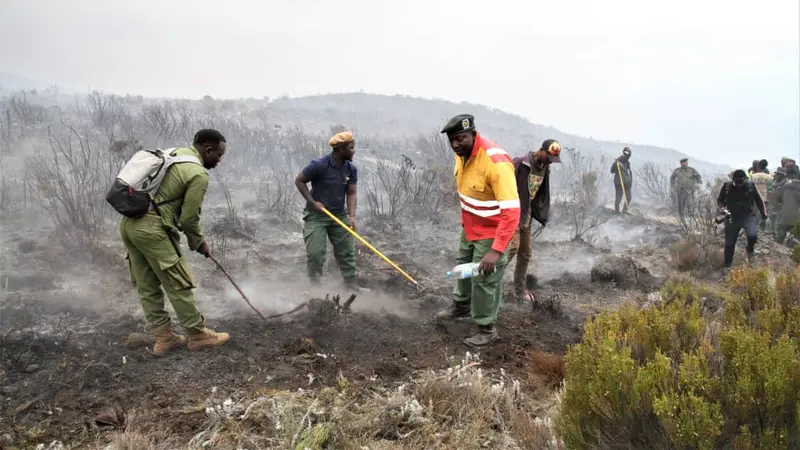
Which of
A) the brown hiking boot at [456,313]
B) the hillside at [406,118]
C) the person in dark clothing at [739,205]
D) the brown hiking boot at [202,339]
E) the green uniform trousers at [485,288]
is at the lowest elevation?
the brown hiking boot at [202,339]

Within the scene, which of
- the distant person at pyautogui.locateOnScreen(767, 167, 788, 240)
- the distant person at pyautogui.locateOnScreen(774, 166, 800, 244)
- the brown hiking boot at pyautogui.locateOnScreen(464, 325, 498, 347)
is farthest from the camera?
the distant person at pyautogui.locateOnScreen(767, 167, 788, 240)

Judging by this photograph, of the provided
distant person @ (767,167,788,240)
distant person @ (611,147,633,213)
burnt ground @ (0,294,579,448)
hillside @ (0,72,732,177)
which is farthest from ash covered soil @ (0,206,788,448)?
hillside @ (0,72,732,177)

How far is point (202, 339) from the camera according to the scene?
12.4ft

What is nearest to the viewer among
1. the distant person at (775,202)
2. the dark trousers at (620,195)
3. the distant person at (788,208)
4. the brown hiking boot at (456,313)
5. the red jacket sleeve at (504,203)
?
the red jacket sleeve at (504,203)

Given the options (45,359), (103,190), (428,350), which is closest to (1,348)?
(45,359)

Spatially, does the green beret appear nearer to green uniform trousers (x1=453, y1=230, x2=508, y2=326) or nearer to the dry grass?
green uniform trousers (x1=453, y1=230, x2=508, y2=326)

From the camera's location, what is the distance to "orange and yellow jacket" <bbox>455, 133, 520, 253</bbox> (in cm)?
370

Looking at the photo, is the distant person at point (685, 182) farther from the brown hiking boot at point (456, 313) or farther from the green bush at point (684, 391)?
the green bush at point (684, 391)

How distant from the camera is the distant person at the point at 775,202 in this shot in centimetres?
966

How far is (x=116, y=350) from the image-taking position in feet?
12.3

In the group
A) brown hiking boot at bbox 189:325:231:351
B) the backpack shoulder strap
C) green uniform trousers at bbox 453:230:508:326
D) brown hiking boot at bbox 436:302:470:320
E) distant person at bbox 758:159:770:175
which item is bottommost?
brown hiking boot at bbox 189:325:231:351

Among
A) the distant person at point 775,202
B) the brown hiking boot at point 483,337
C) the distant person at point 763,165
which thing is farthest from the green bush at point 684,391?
the distant person at point 763,165

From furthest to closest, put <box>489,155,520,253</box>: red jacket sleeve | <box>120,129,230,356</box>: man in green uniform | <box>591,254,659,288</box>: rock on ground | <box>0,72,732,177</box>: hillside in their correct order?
<box>0,72,732,177</box>: hillside
<box>591,254,659,288</box>: rock on ground
<box>489,155,520,253</box>: red jacket sleeve
<box>120,129,230,356</box>: man in green uniform

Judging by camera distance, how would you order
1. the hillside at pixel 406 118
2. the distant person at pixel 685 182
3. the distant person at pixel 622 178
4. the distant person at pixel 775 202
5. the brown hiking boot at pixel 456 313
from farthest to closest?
the hillside at pixel 406 118 < the distant person at pixel 622 178 < the distant person at pixel 685 182 < the distant person at pixel 775 202 < the brown hiking boot at pixel 456 313
